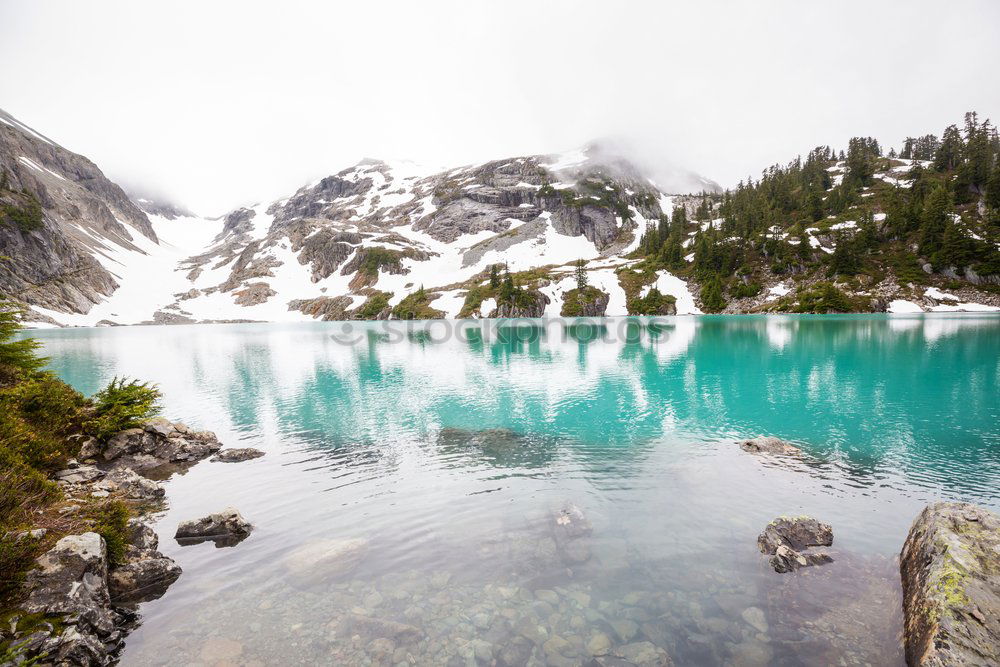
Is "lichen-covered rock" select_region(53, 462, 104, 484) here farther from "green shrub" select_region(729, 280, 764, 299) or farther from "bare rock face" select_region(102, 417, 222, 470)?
"green shrub" select_region(729, 280, 764, 299)

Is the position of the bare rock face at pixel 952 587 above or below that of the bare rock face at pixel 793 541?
above

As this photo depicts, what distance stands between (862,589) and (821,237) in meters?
191

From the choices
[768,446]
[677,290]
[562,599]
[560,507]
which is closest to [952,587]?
[562,599]

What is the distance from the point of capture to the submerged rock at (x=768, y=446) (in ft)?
68.9

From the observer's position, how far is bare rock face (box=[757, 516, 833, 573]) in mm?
11578

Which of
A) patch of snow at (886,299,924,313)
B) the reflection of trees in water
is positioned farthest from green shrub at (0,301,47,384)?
patch of snow at (886,299,924,313)

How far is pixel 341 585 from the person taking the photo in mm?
11305

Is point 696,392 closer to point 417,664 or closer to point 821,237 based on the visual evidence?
point 417,664

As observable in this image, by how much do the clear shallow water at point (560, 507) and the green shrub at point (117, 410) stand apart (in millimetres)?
4412

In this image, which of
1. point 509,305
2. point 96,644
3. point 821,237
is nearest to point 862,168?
point 821,237

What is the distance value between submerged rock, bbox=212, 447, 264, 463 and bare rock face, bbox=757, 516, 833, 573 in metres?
23.5

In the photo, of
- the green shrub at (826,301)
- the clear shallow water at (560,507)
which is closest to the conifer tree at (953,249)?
the green shrub at (826,301)

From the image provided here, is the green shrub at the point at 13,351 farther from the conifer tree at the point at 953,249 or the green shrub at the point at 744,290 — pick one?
the conifer tree at the point at 953,249
